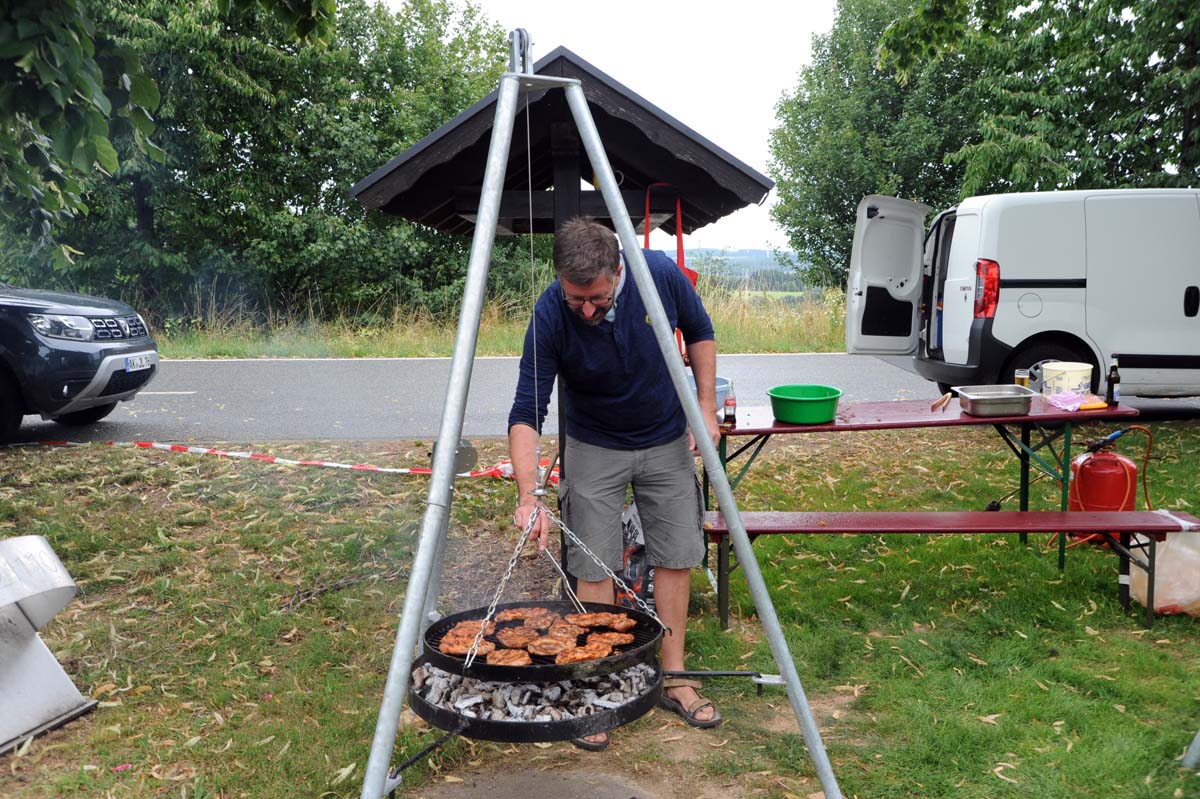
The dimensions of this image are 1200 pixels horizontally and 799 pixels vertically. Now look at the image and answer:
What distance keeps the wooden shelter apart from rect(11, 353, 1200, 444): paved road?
163 inches

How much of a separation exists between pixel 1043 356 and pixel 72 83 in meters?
7.54

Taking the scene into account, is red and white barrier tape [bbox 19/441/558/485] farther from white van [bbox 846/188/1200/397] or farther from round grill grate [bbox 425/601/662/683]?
white van [bbox 846/188/1200/397]

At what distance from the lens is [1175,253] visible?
8.21 meters

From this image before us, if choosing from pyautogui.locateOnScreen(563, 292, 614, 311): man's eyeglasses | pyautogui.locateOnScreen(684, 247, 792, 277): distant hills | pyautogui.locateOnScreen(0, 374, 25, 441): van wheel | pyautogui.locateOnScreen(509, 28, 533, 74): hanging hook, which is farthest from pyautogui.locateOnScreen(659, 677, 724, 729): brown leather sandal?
pyautogui.locateOnScreen(684, 247, 792, 277): distant hills

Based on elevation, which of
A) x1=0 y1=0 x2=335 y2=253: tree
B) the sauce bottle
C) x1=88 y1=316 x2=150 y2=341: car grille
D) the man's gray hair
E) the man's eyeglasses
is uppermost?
x1=0 y1=0 x2=335 y2=253: tree

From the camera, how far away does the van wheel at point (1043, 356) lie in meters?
8.34

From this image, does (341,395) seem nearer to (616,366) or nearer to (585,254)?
(616,366)

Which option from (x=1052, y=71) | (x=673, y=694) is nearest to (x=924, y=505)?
(x=673, y=694)

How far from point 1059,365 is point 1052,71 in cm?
1164

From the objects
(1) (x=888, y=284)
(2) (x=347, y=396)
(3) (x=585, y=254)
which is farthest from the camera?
(2) (x=347, y=396)

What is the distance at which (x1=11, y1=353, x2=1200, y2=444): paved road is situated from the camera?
897cm

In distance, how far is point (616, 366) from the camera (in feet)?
11.6

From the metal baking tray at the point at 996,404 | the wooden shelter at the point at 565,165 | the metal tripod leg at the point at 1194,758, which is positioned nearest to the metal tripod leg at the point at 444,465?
the wooden shelter at the point at 565,165

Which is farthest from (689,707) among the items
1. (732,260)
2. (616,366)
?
(732,260)
